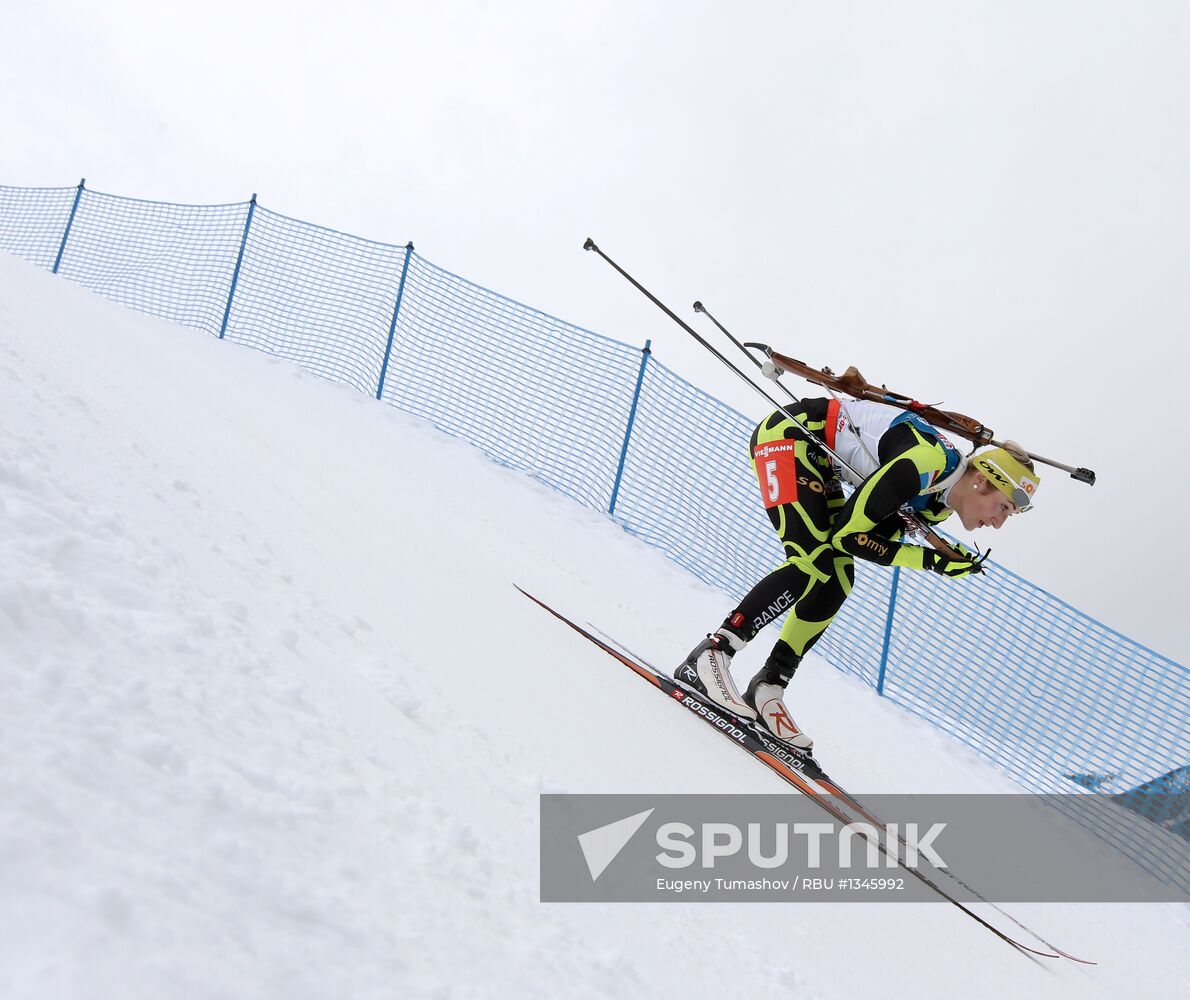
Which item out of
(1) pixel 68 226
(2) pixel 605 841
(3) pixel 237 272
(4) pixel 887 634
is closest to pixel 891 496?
(2) pixel 605 841

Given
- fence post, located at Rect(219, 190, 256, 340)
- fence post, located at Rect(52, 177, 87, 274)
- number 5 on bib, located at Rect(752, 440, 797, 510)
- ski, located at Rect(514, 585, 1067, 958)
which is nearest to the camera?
ski, located at Rect(514, 585, 1067, 958)

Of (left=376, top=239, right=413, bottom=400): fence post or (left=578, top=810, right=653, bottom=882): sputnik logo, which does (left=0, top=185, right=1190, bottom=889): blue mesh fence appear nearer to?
(left=376, top=239, right=413, bottom=400): fence post

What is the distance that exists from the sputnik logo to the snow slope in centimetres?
13

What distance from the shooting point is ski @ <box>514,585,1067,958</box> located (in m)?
3.25

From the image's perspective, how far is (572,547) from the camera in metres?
6.18

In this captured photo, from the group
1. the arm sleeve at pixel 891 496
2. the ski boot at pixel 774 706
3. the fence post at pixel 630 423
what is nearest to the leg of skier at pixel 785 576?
the ski boot at pixel 774 706

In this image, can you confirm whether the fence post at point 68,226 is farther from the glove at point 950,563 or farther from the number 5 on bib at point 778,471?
the glove at point 950,563

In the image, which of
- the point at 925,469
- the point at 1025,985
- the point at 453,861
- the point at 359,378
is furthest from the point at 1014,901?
the point at 359,378

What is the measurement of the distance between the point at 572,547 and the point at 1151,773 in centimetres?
420

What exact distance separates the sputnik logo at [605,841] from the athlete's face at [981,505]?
6.76ft

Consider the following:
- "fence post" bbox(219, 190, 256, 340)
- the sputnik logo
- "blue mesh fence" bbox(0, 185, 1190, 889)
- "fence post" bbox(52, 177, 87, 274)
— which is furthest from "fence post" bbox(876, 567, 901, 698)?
"fence post" bbox(52, 177, 87, 274)

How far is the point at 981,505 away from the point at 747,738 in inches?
53.6

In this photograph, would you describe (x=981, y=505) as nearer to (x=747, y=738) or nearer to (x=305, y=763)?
(x=747, y=738)

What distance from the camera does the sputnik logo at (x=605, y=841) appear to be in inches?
74.2
